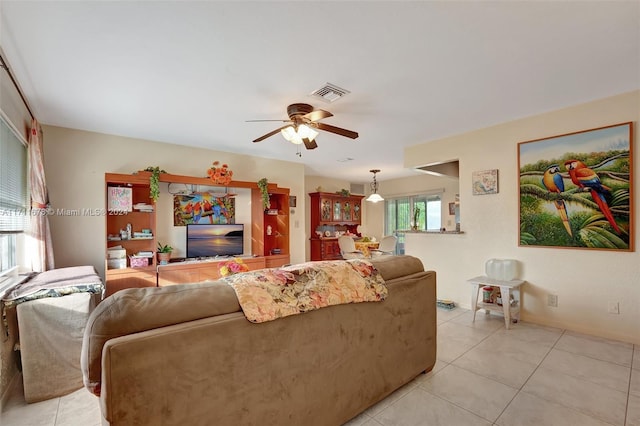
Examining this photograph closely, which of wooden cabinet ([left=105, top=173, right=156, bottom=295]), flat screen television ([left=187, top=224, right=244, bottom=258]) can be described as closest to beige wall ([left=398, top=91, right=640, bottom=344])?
flat screen television ([left=187, top=224, right=244, bottom=258])

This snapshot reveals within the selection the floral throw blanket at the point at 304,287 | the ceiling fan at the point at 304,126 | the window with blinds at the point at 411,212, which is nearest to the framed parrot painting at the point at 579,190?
the ceiling fan at the point at 304,126

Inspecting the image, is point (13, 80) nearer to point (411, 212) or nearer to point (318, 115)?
point (318, 115)

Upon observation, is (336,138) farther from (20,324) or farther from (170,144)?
(20,324)

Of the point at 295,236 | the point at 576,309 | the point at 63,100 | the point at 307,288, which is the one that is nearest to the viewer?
the point at 307,288

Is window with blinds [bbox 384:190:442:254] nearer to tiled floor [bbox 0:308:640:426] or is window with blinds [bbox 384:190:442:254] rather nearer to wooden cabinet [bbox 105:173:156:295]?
tiled floor [bbox 0:308:640:426]

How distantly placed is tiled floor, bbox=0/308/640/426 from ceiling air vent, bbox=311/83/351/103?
253 centimetres

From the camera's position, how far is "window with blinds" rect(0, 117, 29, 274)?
2.43m

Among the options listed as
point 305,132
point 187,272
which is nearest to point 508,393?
point 305,132

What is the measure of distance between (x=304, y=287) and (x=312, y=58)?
170 centimetres

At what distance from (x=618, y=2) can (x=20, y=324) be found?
4370 mm

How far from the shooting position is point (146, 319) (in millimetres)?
1136

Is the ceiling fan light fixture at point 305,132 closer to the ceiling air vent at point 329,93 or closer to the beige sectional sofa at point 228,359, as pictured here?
the ceiling air vent at point 329,93

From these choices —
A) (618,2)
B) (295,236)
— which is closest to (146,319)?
(618,2)

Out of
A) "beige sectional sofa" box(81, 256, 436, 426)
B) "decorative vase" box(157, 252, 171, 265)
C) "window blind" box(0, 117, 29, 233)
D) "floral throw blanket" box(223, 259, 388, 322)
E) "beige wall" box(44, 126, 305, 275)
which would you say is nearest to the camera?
"beige sectional sofa" box(81, 256, 436, 426)
